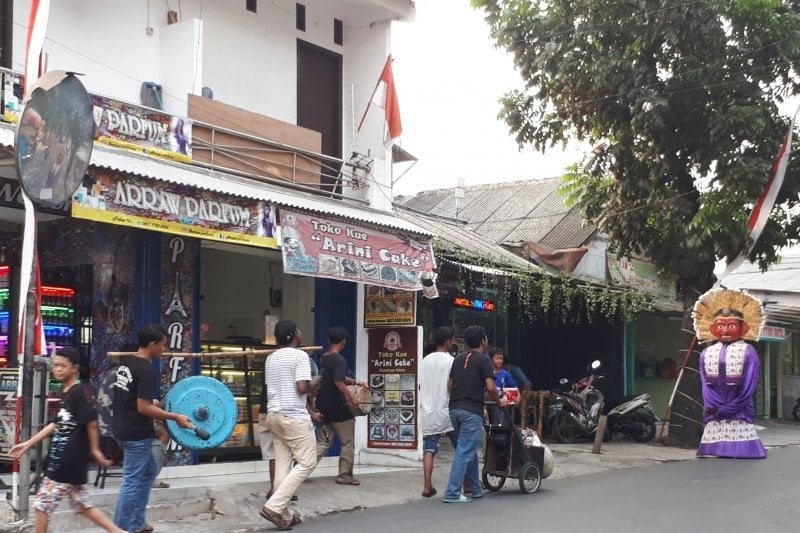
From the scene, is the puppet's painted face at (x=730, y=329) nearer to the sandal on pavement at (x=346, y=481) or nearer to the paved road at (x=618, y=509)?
the paved road at (x=618, y=509)

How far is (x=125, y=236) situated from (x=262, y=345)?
3388 millimetres

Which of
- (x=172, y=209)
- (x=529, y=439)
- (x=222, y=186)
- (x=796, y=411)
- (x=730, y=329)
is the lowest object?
(x=796, y=411)

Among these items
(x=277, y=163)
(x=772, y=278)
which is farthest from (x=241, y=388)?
(x=772, y=278)

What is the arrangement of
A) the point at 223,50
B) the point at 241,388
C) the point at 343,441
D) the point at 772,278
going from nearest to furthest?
1. the point at 343,441
2. the point at 223,50
3. the point at 241,388
4. the point at 772,278

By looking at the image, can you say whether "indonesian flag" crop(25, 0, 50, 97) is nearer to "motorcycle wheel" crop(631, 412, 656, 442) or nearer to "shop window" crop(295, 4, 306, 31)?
"shop window" crop(295, 4, 306, 31)

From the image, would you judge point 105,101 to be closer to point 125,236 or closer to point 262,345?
point 125,236

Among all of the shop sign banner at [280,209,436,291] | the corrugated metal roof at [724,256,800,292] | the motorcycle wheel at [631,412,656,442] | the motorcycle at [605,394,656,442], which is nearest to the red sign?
the motorcycle at [605,394,656,442]

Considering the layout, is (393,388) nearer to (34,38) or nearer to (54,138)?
(54,138)

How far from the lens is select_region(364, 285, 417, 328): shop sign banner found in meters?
12.9

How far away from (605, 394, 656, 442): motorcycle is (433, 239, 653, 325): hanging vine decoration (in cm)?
164

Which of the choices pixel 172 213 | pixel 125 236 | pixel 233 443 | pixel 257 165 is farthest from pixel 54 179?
pixel 233 443

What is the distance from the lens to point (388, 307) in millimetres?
13125

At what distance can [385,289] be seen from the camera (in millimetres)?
13094

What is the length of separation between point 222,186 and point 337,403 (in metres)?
2.64
